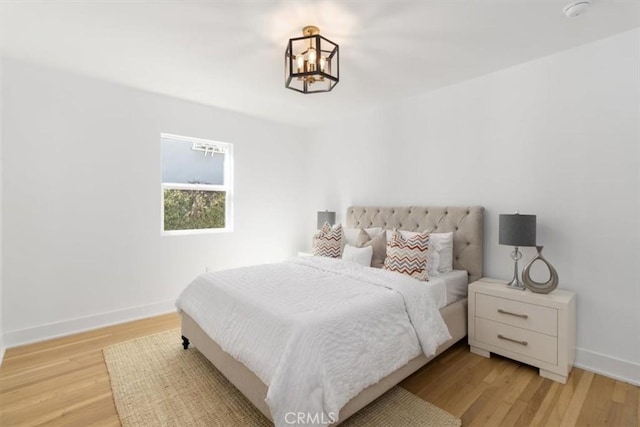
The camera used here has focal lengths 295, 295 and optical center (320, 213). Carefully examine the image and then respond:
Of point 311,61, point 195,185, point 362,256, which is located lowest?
point 362,256

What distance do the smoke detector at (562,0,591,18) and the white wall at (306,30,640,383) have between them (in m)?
0.63

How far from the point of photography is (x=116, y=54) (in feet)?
8.18

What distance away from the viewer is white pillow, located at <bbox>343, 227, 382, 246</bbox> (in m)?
3.37

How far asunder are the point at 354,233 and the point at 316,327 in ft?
6.84

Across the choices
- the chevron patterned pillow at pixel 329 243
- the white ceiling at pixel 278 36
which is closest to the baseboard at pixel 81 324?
the chevron patterned pillow at pixel 329 243

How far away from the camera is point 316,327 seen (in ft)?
5.11

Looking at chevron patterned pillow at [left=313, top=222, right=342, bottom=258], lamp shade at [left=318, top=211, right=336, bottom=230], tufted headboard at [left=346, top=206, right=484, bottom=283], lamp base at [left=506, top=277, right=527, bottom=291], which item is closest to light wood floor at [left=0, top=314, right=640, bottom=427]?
lamp base at [left=506, top=277, right=527, bottom=291]

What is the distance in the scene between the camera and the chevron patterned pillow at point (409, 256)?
2.51 meters

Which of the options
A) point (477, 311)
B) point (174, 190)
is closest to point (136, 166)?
point (174, 190)

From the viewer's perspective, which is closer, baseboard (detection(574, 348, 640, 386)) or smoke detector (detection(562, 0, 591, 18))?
smoke detector (detection(562, 0, 591, 18))

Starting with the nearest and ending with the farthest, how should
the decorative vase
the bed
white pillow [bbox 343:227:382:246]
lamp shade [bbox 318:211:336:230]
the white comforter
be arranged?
the white comforter, the bed, the decorative vase, white pillow [bbox 343:227:382:246], lamp shade [bbox 318:211:336:230]

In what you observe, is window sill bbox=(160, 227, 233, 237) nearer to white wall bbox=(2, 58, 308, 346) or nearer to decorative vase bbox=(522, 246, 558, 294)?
white wall bbox=(2, 58, 308, 346)

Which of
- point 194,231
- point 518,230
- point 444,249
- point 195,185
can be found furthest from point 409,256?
point 195,185

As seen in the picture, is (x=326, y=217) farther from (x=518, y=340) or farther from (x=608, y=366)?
(x=608, y=366)
